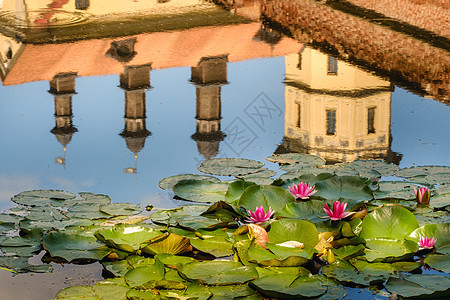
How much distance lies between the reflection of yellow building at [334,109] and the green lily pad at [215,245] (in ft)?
10.5

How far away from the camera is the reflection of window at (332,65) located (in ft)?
46.6

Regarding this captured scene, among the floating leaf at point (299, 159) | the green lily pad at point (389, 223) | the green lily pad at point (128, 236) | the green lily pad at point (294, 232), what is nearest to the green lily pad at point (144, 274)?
the green lily pad at point (128, 236)

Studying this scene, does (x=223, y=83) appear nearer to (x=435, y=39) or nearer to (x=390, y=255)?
(x=435, y=39)

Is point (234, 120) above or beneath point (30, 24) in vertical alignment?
beneath

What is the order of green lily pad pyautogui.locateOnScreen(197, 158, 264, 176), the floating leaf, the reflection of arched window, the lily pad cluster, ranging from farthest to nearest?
the reflection of arched window < the floating leaf < green lily pad pyautogui.locateOnScreen(197, 158, 264, 176) < the lily pad cluster

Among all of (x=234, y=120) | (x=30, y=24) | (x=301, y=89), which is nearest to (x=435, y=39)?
(x=301, y=89)

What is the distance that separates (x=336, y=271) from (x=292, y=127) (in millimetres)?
4458

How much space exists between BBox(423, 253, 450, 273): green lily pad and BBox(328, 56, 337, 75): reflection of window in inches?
304

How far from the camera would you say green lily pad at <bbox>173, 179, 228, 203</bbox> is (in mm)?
8039

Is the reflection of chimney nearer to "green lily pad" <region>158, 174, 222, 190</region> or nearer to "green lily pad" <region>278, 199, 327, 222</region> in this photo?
"green lily pad" <region>158, 174, 222, 190</region>

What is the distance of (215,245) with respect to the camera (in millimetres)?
6805

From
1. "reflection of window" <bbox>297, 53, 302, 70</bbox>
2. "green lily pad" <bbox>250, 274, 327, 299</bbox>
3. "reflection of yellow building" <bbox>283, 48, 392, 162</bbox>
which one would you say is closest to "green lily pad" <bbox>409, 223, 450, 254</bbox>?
"green lily pad" <bbox>250, 274, 327, 299</bbox>

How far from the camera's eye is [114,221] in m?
7.37

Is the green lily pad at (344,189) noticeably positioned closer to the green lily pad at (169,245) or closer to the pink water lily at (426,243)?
the pink water lily at (426,243)
